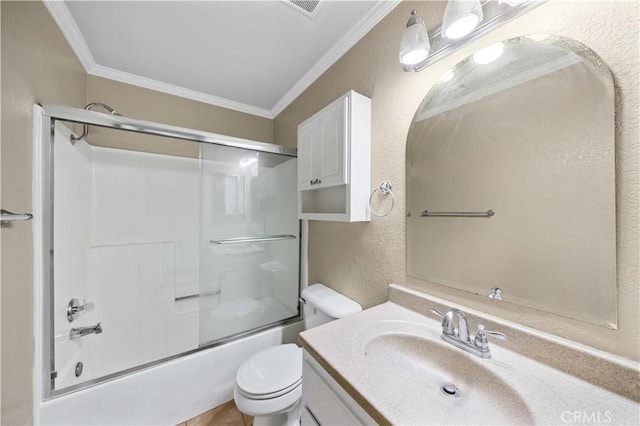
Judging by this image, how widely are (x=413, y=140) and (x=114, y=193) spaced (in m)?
2.16

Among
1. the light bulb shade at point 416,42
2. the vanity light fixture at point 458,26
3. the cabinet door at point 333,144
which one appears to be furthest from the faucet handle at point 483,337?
the light bulb shade at point 416,42

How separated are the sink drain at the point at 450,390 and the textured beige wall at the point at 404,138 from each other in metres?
0.29

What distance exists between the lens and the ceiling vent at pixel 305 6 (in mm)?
1113

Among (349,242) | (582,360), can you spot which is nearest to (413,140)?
(349,242)

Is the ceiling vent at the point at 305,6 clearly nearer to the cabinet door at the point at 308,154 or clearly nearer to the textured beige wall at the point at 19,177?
the cabinet door at the point at 308,154

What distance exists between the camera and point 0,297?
81cm

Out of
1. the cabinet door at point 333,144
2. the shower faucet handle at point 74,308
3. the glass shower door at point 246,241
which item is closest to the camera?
the cabinet door at point 333,144

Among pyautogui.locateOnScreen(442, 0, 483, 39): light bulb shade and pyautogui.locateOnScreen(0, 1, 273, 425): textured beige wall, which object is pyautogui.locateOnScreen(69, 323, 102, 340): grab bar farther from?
pyautogui.locateOnScreen(442, 0, 483, 39): light bulb shade

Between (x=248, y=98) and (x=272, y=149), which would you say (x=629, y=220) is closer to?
(x=272, y=149)

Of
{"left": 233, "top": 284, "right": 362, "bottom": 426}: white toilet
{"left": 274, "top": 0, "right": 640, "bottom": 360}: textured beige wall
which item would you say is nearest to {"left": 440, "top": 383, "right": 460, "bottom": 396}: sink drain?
{"left": 274, "top": 0, "right": 640, "bottom": 360}: textured beige wall

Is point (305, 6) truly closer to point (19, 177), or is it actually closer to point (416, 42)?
point (416, 42)

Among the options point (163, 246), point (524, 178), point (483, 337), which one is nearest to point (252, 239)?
point (163, 246)

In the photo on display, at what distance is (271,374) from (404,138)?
1405mm

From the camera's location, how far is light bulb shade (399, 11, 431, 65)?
0.88m
